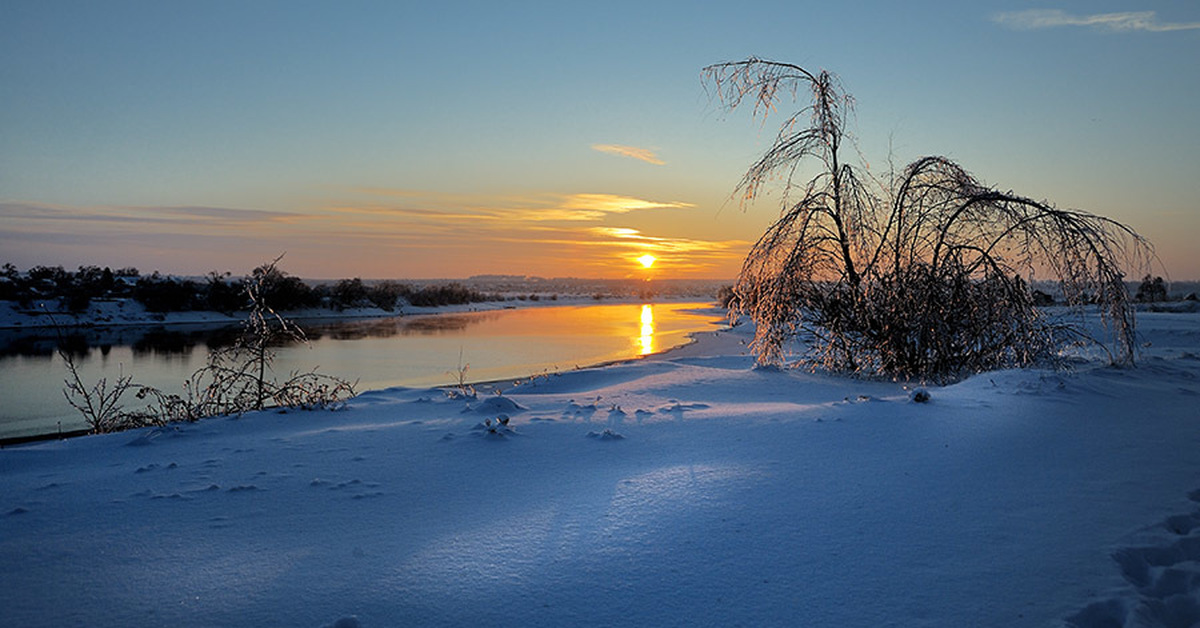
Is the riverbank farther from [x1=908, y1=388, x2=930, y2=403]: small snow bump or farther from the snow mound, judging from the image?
[x1=908, y1=388, x2=930, y2=403]: small snow bump

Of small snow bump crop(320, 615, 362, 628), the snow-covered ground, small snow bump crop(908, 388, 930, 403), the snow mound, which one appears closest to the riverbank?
the snow mound

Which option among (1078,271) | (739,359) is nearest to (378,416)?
(739,359)

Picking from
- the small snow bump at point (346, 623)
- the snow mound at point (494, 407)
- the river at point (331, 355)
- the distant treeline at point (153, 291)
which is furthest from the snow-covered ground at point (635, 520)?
the distant treeline at point (153, 291)

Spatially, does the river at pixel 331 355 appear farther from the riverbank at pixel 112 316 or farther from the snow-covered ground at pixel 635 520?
the snow-covered ground at pixel 635 520

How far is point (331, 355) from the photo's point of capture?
51.8ft

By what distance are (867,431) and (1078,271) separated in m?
4.89

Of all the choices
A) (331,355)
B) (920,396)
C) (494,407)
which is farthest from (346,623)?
(331,355)

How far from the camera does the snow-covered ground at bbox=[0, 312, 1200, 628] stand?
2.11 meters

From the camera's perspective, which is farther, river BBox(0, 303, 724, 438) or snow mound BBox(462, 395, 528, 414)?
river BBox(0, 303, 724, 438)

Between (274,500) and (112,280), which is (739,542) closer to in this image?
(274,500)

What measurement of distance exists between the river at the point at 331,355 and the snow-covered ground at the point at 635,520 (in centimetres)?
506

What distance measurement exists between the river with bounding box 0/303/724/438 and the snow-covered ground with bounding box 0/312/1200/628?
5058 mm

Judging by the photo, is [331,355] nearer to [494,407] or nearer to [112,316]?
[494,407]

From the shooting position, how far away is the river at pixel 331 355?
10.4 metres
